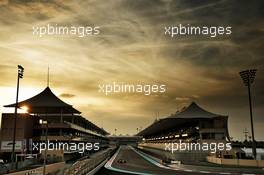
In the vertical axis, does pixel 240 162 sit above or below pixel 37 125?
below

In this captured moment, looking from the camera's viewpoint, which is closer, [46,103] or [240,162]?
[240,162]

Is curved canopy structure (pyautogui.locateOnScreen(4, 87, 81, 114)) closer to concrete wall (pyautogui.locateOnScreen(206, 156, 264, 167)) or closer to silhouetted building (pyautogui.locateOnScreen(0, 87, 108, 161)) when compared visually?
silhouetted building (pyautogui.locateOnScreen(0, 87, 108, 161))

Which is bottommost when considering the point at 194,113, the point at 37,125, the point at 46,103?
the point at 37,125

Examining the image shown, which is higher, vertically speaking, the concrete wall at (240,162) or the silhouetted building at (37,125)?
the silhouetted building at (37,125)

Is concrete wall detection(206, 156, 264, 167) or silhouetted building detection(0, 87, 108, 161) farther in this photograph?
silhouetted building detection(0, 87, 108, 161)

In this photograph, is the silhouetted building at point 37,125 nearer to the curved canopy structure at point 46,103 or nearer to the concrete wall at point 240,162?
the curved canopy structure at point 46,103

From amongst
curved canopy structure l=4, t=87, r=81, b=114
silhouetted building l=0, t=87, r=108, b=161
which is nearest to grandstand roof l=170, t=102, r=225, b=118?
silhouetted building l=0, t=87, r=108, b=161

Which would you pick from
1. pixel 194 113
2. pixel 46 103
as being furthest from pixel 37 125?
pixel 194 113

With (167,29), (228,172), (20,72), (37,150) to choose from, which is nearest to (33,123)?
(37,150)

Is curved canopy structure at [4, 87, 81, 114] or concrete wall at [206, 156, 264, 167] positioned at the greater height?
curved canopy structure at [4, 87, 81, 114]

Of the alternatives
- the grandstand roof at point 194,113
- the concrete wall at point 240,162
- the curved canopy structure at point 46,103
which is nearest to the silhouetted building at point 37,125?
the curved canopy structure at point 46,103

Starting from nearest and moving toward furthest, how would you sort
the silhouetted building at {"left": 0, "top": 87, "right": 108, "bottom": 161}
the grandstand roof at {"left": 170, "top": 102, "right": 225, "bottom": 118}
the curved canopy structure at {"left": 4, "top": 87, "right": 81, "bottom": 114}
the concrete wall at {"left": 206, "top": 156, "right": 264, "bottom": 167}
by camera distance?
the concrete wall at {"left": 206, "top": 156, "right": 264, "bottom": 167}, the silhouetted building at {"left": 0, "top": 87, "right": 108, "bottom": 161}, the grandstand roof at {"left": 170, "top": 102, "right": 225, "bottom": 118}, the curved canopy structure at {"left": 4, "top": 87, "right": 81, "bottom": 114}

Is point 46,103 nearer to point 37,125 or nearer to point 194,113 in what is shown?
point 37,125

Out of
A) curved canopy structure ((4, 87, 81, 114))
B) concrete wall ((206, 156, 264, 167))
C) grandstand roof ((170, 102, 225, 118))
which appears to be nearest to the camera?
concrete wall ((206, 156, 264, 167))
